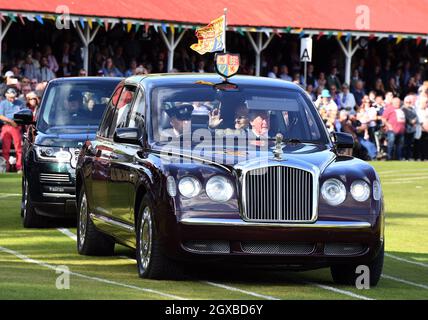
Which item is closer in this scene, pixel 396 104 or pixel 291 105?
pixel 291 105

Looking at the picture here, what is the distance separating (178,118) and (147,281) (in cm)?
174

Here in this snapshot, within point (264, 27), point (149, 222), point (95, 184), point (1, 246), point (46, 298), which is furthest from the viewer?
point (264, 27)

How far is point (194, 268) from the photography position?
13.3 metres

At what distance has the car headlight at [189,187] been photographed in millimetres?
11867

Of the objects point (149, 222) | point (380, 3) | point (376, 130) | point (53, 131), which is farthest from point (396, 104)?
point (149, 222)

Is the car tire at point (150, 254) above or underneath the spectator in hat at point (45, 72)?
underneath

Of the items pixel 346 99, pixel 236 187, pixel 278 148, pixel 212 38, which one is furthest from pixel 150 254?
pixel 346 99

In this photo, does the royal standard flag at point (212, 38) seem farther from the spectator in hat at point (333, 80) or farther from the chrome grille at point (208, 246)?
the spectator in hat at point (333, 80)

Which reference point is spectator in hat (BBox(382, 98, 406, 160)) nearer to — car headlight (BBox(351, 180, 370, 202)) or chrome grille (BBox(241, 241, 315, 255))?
car headlight (BBox(351, 180, 370, 202))

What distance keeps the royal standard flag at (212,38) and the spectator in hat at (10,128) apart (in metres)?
15.3

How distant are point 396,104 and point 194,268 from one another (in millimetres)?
28386

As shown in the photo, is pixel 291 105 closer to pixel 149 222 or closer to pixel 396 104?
pixel 149 222

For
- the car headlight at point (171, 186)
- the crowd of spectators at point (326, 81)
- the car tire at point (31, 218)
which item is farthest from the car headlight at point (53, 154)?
the crowd of spectators at point (326, 81)

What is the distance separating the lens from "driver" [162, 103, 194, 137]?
13073 mm
